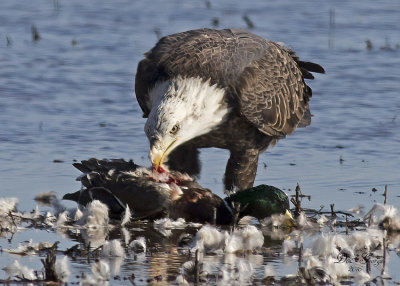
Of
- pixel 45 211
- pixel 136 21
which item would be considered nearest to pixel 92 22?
pixel 136 21

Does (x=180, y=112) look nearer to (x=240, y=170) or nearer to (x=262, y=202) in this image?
(x=262, y=202)

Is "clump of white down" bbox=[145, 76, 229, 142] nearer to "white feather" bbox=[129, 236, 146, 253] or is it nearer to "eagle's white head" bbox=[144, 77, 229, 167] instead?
"eagle's white head" bbox=[144, 77, 229, 167]

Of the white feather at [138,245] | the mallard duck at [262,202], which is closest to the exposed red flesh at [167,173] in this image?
the mallard duck at [262,202]

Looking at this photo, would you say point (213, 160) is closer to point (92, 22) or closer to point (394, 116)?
point (394, 116)

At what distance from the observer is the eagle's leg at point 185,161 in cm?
821

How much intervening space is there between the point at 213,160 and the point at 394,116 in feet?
7.38

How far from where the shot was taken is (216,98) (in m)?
7.76

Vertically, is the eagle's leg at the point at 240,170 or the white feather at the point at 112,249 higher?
the eagle's leg at the point at 240,170

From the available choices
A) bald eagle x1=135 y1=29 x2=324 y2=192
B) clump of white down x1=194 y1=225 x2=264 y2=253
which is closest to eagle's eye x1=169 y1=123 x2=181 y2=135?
bald eagle x1=135 y1=29 x2=324 y2=192

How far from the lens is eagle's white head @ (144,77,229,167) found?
285 inches

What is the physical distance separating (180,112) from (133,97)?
3.90 m

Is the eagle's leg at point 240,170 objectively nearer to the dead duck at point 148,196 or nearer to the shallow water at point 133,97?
the shallow water at point 133,97

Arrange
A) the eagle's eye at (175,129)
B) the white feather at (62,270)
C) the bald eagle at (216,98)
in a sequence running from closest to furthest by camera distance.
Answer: the white feather at (62,270), the eagle's eye at (175,129), the bald eagle at (216,98)

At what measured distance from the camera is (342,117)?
34.6 ft
